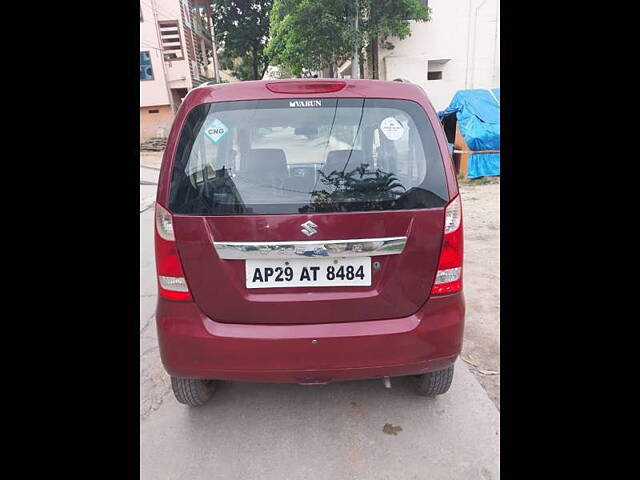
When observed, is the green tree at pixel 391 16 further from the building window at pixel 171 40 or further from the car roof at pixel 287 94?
the car roof at pixel 287 94

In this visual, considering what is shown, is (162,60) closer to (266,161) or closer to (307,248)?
(266,161)

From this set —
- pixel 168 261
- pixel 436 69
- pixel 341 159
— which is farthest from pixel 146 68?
pixel 341 159

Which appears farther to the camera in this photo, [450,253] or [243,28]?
[243,28]

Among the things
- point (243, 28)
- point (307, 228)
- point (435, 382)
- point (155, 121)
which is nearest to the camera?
point (307, 228)

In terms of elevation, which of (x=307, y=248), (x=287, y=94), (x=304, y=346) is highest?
(x=287, y=94)

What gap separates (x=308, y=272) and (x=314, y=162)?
54 centimetres

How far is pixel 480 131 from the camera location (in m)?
8.79

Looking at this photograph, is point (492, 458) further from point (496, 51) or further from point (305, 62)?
point (496, 51)

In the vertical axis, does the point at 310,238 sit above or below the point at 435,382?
above

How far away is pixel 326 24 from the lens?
43.5 feet

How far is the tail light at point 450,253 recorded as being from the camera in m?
1.76

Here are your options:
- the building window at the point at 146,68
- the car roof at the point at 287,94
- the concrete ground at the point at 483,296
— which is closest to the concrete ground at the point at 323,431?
the concrete ground at the point at 483,296
